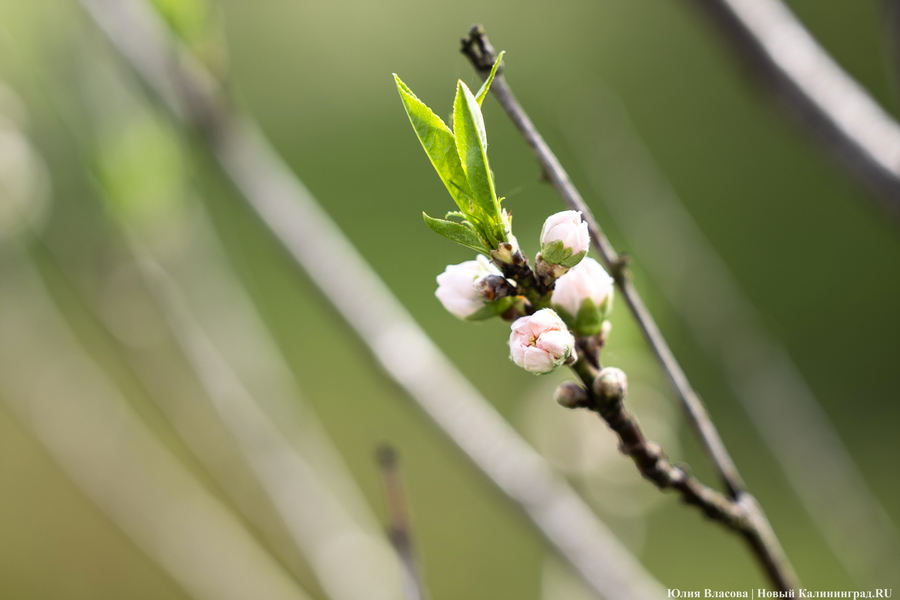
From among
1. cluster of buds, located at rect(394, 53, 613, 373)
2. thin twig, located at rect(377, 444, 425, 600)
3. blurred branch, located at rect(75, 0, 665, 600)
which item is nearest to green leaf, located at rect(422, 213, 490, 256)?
cluster of buds, located at rect(394, 53, 613, 373)

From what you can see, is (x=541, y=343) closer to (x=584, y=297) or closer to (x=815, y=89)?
(x=584, y=297)

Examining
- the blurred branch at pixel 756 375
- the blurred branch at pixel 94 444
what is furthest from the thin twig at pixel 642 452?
the blurred branch at pixel 94 444

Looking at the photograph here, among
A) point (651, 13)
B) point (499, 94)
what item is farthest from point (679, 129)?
point (499, 94)

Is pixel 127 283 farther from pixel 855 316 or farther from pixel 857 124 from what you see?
pixel 855 316

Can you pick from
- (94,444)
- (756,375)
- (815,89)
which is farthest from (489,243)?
(94,444)

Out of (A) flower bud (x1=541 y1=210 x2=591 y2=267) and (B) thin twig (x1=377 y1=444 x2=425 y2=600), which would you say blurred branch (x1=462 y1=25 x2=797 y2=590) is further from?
(B) thin twig (x1=377 y1=444 x2=425 y2=600)

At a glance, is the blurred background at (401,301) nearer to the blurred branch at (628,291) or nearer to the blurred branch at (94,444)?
the blurred branch at (94,444)
